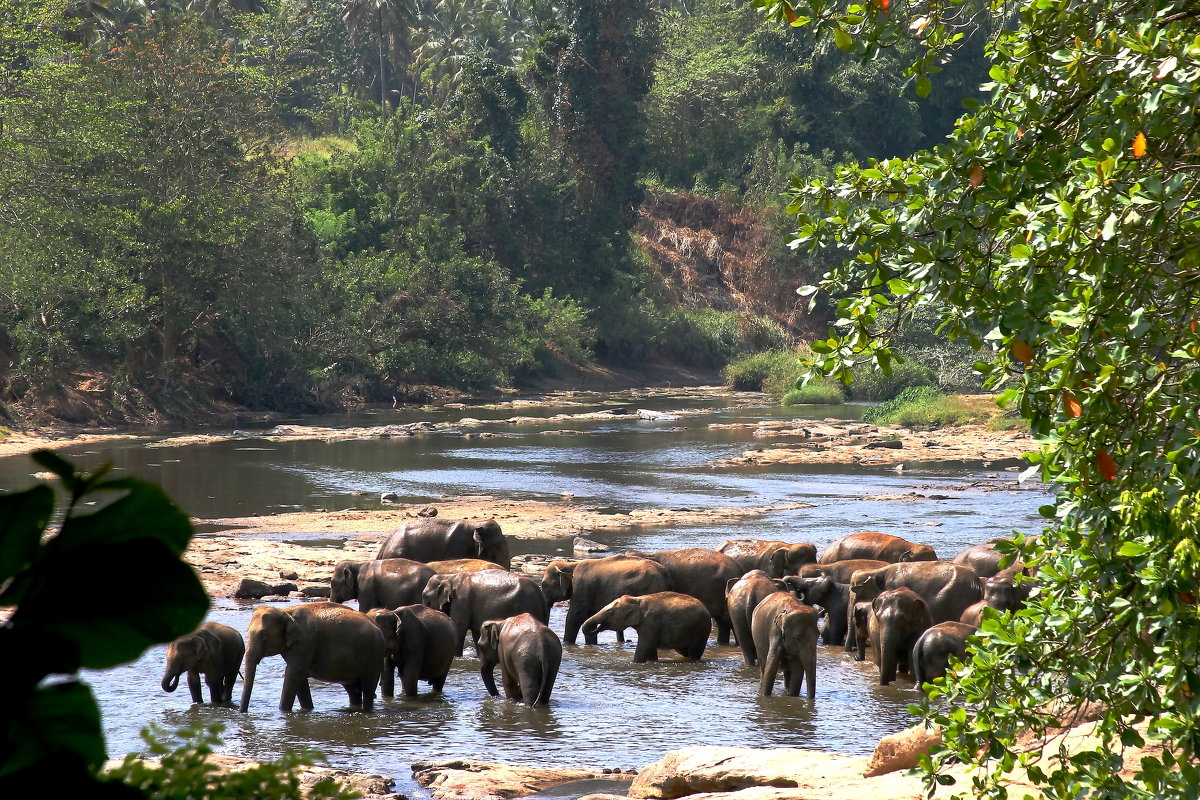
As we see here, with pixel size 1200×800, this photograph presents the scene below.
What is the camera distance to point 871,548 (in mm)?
14656

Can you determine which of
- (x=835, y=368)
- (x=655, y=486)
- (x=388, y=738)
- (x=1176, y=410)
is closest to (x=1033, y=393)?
(x=1176, y=410)

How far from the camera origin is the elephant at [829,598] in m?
12.7

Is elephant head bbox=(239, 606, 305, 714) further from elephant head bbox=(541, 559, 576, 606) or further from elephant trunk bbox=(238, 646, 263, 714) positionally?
elephant head bbox=(541, 559, 576, 606)

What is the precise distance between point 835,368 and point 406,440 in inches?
1087

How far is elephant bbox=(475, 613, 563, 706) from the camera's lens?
1006 cm

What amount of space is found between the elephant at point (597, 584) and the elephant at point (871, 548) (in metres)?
2.48

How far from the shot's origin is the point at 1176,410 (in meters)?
3.77

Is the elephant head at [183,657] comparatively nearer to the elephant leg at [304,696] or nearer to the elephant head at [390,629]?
the elephant leg at [304,696]

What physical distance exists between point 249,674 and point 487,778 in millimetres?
2746

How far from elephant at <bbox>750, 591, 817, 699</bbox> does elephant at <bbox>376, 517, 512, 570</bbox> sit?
4421 mm

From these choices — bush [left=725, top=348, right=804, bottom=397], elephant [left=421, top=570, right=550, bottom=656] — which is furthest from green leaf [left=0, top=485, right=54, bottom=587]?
bush [left=725, top=348, right=804, bottom=397]

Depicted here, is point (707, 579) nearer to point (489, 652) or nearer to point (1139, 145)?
point (489, 652)

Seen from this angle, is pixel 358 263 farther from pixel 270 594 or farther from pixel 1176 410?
pixel 1176 410

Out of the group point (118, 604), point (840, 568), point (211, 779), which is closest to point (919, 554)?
point (840, 568)
